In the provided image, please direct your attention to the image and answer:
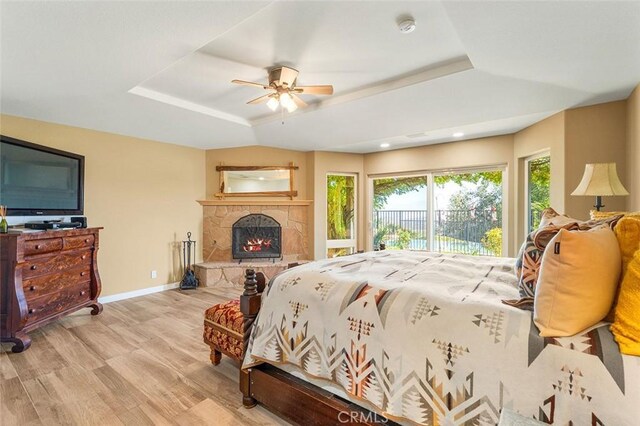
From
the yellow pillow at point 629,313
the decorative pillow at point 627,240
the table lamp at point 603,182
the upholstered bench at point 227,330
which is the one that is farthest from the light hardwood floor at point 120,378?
the table lamp at point 603,182

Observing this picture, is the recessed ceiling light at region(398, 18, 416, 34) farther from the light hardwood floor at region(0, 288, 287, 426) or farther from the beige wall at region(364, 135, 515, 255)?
the beige wall at region(364, 135, 515, 255)

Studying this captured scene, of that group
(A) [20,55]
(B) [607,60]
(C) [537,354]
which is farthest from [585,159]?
(A) [20,55]

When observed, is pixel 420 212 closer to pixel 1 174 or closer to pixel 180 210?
pixel 180 210

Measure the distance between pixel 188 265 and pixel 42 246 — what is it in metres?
2.14

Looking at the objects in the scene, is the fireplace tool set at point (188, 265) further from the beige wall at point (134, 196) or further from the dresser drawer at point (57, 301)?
the dresser drawer at point (57, 301)

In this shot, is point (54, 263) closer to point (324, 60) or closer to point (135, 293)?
point (135, 293)

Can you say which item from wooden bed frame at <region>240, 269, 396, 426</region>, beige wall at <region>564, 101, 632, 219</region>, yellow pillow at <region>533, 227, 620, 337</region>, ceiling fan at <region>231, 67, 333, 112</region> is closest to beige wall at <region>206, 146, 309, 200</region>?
ceiling fan at <region>231, 67, 333, 112</region>

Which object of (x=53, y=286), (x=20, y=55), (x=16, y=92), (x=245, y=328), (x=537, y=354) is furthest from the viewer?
(x=53, y=286)

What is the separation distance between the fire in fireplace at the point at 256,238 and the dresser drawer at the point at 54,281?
6.99 feet

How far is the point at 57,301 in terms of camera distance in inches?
116

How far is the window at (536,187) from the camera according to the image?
12.2ft

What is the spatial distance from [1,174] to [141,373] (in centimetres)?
238

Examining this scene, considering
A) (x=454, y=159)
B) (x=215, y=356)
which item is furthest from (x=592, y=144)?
(x=215, y=356)

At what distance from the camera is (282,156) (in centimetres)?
529
